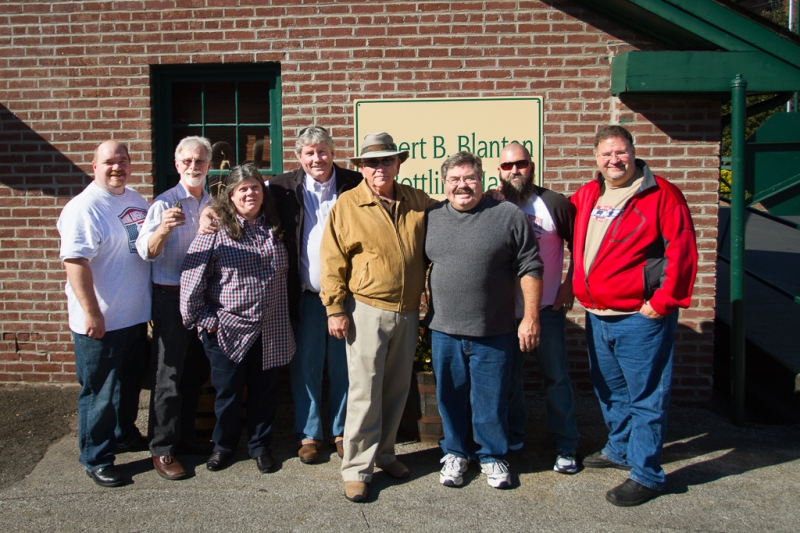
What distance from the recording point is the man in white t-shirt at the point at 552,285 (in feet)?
12.6

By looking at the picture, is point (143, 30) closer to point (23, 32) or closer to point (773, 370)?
point (23, 32)

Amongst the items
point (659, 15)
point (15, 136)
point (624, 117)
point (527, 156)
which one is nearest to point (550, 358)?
point (527, 156)

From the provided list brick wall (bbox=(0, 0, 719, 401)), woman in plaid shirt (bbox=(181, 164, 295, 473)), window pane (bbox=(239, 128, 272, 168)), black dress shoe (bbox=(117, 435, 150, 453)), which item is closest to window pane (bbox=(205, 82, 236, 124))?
window pane (bbox=(239, 128, 272, 168))

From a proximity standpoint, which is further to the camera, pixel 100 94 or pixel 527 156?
pixel 100 94

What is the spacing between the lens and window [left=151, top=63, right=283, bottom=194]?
529 cm

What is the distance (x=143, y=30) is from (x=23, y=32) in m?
0.95

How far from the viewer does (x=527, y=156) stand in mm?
3801

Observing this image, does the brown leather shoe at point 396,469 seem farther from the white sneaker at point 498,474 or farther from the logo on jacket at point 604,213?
the logo on jacket at point 604,213

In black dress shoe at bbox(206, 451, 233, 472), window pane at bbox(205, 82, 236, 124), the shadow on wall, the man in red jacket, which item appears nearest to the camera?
the man in red jacket

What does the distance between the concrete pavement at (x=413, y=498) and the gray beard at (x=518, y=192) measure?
1.61m

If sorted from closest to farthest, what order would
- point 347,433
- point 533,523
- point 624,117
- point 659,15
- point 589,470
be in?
1. point 533,523
2. point 347,433
3. point 589,470
4. point 659,15
5. point 624,117

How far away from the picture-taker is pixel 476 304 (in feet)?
11.8

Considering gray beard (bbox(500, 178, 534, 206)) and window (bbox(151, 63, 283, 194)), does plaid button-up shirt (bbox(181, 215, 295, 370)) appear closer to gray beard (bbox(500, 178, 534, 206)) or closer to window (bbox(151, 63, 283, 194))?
gray beard (bbox(500, 178, 534, 206))

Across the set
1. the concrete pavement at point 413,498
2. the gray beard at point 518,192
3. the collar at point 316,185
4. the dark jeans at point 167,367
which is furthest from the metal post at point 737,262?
the dark jeans at point 167,367
